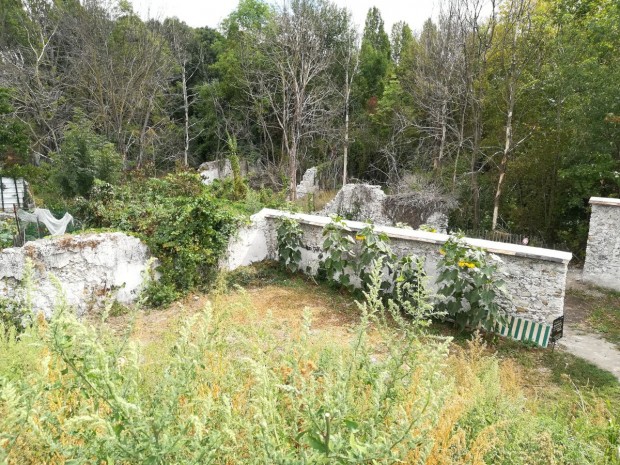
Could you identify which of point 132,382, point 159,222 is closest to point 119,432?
point 132,382

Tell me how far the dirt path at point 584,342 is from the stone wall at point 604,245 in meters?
0.72

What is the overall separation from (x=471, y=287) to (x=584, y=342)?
7.53 ft

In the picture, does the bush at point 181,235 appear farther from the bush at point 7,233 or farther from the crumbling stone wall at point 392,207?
the crumbling stone wall at point 392,207

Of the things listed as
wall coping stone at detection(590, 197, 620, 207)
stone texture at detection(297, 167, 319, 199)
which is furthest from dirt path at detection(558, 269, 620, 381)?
stone texture at detection(297, 167, 319, 199)

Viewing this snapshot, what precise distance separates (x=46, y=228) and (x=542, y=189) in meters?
13.4

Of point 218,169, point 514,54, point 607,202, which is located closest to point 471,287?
point 607,202

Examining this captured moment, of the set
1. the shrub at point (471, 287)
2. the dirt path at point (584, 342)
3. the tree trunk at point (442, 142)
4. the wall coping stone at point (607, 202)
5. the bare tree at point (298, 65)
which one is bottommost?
the dirt path at point (584, 342)

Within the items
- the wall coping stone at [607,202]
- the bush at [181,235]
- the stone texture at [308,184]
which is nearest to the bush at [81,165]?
the bush at [181,235]

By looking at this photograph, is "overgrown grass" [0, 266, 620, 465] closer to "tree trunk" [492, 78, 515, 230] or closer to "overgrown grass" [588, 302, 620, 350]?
"overgrown grass" [588, 302, 620, 350]

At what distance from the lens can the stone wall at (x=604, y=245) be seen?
361 inches

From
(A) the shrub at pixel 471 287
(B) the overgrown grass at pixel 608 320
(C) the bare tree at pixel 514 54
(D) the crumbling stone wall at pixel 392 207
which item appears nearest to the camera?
(A) the shrub at pixel 471 287

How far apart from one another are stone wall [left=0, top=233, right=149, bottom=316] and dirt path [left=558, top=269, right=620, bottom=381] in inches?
280

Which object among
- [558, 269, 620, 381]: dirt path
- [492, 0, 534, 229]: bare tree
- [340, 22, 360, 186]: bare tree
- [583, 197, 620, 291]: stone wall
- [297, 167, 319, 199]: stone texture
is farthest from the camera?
[297, 167, 319, 199]: stone texture

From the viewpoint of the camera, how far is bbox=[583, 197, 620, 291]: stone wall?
30.1ft
